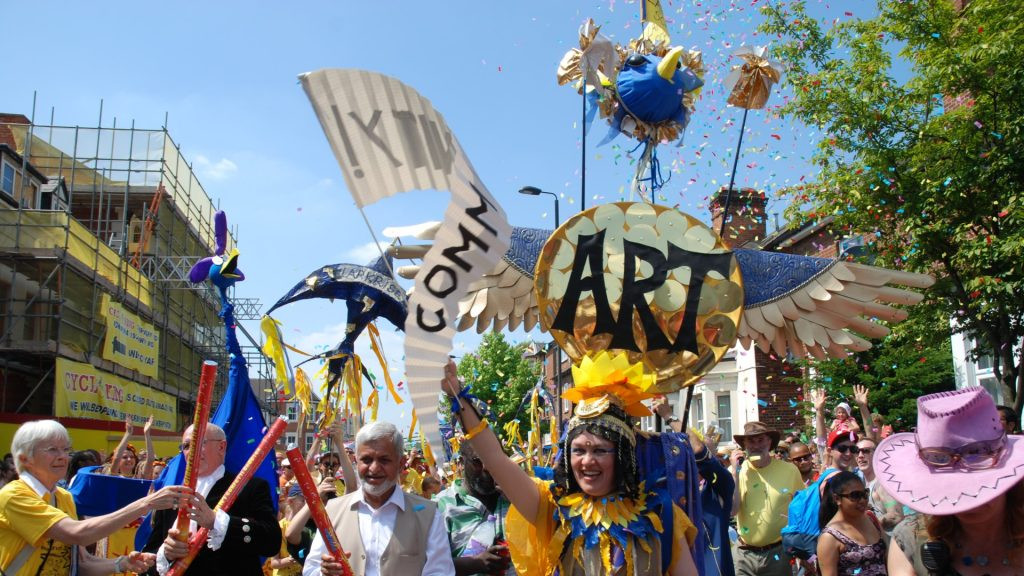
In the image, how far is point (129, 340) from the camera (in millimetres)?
20375

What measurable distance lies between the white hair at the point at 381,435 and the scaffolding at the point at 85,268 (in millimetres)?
10095

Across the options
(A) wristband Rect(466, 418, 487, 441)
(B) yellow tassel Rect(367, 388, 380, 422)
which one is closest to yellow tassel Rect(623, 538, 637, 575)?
(A) wristband Rect(466, 418, 487, 441)

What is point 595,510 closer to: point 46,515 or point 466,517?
point 466,517

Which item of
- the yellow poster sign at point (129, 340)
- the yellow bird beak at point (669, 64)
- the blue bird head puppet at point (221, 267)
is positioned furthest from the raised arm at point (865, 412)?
the yellow poster sign at point (129, 340)

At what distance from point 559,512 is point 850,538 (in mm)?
1662

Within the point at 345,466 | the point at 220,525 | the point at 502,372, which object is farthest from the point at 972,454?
the point at 502,372

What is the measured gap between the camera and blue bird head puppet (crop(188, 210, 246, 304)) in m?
4.21

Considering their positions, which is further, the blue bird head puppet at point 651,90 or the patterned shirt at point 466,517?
the blue bird head puppet at point 651,90

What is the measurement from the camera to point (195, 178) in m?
28.5

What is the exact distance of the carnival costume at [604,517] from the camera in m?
3.24

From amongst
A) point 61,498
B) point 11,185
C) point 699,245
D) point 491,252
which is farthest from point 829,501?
point 11,185

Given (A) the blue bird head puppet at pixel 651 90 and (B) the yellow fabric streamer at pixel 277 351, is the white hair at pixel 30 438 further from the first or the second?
(A) the blue bird head puppet at pixel 651 90

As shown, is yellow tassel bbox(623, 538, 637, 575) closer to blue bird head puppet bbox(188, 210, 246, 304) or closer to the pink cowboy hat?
the pink cowboy hat

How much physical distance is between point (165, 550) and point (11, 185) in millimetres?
18556
